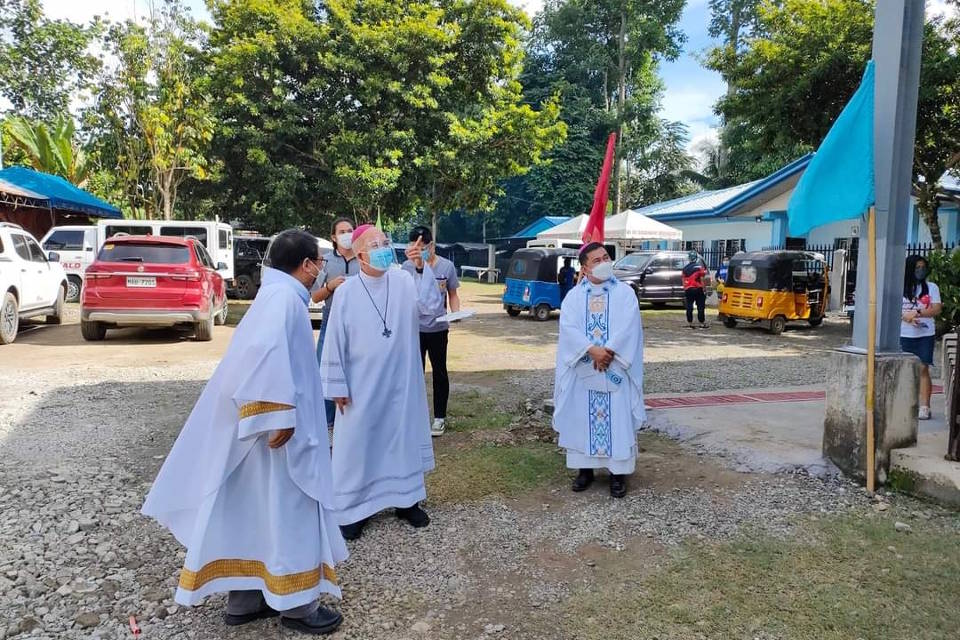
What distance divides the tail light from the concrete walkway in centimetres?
736

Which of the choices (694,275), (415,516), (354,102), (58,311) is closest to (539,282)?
(694,275)

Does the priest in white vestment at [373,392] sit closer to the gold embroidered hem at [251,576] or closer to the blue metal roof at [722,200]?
the gold embroidered hem at [251,576]

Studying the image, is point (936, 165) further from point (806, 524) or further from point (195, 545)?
point (195, 545)

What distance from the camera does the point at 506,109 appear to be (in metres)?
20.4

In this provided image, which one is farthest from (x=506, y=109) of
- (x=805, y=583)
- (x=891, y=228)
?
(x=805, y=583)

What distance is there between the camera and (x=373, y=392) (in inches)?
158

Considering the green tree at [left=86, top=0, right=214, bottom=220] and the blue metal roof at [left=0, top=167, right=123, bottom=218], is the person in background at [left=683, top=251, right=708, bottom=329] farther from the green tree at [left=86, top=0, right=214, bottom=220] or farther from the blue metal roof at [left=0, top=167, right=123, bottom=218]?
the blue metal roof at [left=0, top=167, right=123, bottom=218]

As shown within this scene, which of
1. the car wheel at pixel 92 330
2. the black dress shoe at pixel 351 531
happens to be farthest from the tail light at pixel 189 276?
the black dress shoe at pixel 351 531

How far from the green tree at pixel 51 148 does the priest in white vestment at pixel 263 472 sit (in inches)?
1031

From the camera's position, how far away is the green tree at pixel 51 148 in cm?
2470

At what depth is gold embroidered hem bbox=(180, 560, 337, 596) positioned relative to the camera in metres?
2.77

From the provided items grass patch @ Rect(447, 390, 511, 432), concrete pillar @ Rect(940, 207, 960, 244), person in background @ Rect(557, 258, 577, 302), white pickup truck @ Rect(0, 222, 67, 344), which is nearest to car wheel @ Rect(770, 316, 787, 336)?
person in background @ Rect(557, 258, 577, 302)

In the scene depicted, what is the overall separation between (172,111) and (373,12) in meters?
5.85

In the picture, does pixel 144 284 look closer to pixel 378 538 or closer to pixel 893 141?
pixel 378 538
